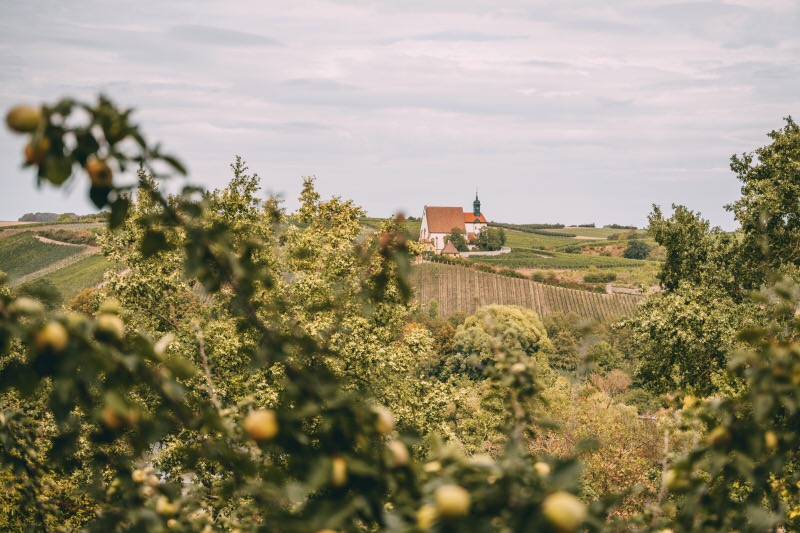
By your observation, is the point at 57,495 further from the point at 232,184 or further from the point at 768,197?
the point at 768,197

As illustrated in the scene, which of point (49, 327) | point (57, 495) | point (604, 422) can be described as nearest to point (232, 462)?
point (49, 327)

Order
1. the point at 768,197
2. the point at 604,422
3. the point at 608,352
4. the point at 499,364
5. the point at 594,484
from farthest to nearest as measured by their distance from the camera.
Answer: the point at 608,352 → the point at 604,422 → the point at 594,484 → the point at 768,197 → the point at 499,364

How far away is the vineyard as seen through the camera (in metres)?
81.7

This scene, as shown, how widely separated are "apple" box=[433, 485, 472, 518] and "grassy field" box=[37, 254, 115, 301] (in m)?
60.1

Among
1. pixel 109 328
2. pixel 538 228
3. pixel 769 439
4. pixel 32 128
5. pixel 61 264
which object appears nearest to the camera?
pixel 32 128

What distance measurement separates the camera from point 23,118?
63.6 inches

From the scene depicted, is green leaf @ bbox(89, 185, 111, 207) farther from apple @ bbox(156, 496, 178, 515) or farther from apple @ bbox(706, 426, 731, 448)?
apple @ bbox(706, 426, 731, 448)

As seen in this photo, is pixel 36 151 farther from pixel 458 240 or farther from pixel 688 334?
pixel 458 240

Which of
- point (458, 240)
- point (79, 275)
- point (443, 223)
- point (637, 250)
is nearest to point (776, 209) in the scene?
point (79, 275)

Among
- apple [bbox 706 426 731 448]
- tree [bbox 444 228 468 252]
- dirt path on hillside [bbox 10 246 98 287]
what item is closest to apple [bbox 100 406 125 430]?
apple [bbox 706 426 731 448]

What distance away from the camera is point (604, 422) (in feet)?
88.5

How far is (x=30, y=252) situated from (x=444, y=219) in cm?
8704

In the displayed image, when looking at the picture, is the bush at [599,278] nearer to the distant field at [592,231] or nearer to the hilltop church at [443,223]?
the hilltop church at [443,223]

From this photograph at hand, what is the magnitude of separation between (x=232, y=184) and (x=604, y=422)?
17.9 metres
